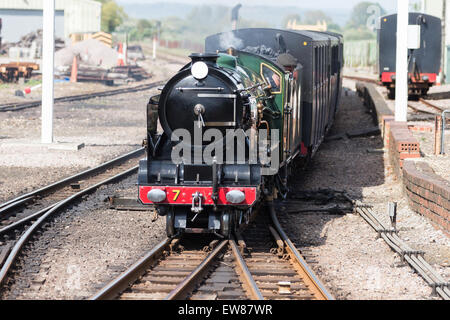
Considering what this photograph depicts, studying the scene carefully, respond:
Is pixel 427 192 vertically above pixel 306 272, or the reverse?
pixel 427 192

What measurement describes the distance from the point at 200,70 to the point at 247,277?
8.72 ft

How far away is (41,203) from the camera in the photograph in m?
12.3

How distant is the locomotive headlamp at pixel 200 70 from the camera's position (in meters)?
8.95

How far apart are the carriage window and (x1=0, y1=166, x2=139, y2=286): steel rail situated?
12.4 feet

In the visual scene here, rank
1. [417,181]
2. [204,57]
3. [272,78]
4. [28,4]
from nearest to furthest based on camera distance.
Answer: [204,57]
[272,78]
[417,181]
[28,4]

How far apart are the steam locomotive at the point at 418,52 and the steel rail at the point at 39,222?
1491cm

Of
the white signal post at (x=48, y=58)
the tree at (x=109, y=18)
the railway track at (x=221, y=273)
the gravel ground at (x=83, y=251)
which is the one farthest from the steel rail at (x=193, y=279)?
the tree at (x=109, y=18)

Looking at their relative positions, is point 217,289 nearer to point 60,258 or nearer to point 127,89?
point 60,258

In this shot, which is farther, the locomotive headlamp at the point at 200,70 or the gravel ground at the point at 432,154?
the gravel ground at the point at 432,154

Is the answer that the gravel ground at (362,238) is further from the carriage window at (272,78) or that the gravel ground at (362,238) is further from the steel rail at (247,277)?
the carriage window at (272,78)

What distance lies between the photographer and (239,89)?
8969mm

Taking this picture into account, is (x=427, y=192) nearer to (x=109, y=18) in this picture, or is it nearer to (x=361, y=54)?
(x=361, y=54)

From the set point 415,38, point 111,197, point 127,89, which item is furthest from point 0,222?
point 127,89

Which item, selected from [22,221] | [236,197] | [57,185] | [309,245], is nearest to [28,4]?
[57,185]
